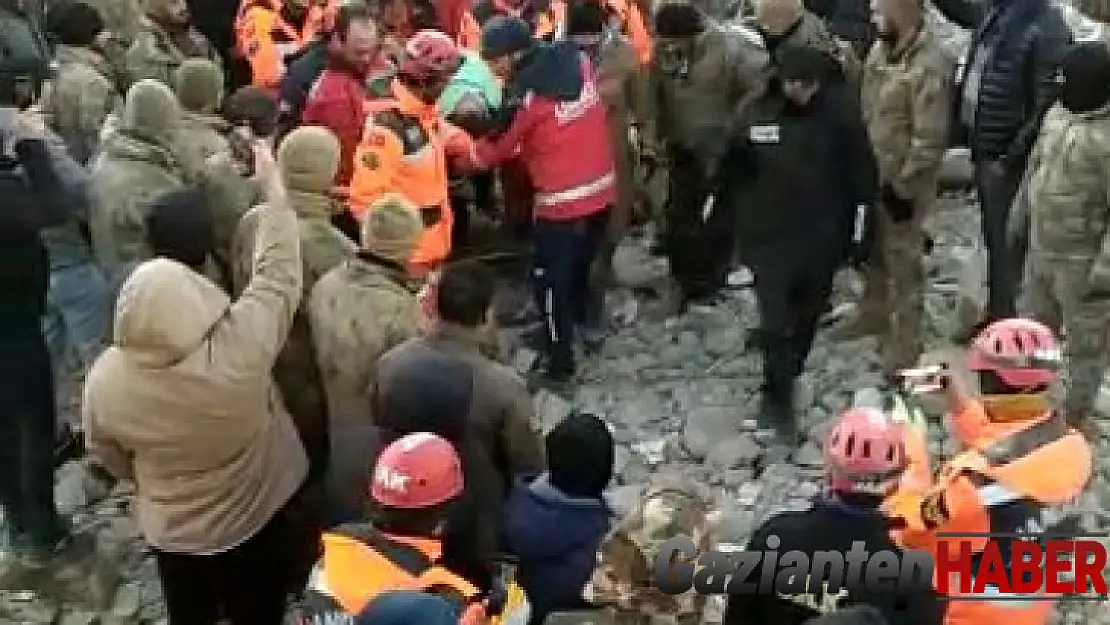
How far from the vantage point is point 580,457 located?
4.12m

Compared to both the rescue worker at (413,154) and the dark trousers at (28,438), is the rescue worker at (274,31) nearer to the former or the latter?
the rescue worker at (413,154)

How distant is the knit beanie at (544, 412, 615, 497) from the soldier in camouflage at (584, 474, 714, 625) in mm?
312

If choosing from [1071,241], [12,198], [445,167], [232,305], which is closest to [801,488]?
[1071,241]

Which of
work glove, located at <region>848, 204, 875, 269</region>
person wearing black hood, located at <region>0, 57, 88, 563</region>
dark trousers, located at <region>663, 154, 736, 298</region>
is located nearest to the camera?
person wearing black hood, located at <region>0, 57, 88, 563</region>

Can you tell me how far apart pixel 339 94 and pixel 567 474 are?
3558 millimetres

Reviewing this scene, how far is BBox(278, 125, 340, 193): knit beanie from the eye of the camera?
18.4ft

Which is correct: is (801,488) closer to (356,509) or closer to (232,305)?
(356,509)

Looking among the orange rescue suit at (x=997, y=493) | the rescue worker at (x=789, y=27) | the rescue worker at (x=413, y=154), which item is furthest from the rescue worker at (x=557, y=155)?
the orange rescue suit at (x=997, y=493)

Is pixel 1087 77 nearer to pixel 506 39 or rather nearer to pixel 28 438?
pixel 506 39

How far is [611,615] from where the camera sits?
3.69 metres

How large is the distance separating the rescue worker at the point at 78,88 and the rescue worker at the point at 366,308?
268cm

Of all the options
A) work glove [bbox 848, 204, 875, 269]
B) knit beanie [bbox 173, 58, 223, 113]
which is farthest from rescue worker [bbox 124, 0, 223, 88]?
work glove [bbox 848, 204, 875, 269]

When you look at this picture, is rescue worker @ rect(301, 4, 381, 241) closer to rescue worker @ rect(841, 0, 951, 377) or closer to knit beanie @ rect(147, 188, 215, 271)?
knit beanie @ rect(147, 188, 215, 271)

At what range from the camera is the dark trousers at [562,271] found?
7242mm
